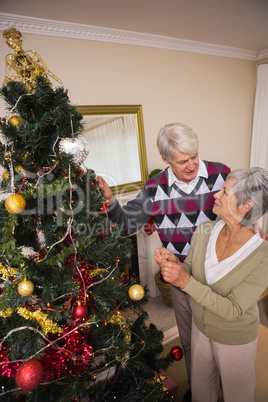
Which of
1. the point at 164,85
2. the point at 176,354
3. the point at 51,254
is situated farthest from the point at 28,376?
the point at 164,85

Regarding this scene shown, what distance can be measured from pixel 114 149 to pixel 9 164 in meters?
1.50

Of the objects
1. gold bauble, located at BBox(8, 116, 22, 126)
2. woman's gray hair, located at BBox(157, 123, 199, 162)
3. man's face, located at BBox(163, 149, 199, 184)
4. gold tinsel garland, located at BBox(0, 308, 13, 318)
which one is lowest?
gold tinsel garland, located at BBox(0, 308, 13, 318)

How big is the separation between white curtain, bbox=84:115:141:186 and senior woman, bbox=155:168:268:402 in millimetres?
1218

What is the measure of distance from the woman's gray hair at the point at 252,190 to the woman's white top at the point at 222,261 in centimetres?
10

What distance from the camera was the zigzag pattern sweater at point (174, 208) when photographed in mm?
1413

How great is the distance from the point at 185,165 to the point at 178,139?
5.9 inches

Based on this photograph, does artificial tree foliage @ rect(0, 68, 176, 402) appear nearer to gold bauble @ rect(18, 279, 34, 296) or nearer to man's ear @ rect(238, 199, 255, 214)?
gold bauble @ rect(18, 279, 34, 296)

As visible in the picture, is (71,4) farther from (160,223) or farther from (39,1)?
(160,223)

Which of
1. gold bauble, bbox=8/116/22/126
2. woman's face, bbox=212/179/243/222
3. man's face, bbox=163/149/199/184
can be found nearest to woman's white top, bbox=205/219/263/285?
woman's face, bbox=212/179/243/222

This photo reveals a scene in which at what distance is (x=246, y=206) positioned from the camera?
1.09 m

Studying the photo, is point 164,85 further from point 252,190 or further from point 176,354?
point 176,354

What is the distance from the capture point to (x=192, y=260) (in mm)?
1251

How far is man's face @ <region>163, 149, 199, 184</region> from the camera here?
1.31 meters

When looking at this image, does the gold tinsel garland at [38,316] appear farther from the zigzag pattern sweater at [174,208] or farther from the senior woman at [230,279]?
the zigzag pattern sweater at [174,208]
